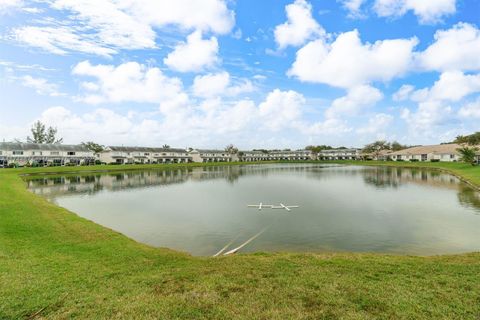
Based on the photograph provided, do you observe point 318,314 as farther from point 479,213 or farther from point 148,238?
point 479,213

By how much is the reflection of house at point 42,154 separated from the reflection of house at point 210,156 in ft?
180

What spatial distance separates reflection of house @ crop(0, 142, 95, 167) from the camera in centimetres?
8583

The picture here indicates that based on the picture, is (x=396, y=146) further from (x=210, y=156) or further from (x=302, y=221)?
(x=302, y=221)

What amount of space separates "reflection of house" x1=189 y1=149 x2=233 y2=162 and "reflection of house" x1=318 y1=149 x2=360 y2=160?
5648 cm

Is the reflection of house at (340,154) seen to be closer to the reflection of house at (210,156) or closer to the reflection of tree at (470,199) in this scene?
the reflection of house at (210,156)

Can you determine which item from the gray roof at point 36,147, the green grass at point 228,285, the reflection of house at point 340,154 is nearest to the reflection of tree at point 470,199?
the green grass at point 228,285

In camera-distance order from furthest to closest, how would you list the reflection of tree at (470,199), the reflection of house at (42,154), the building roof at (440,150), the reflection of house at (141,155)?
the reflection of house at (141,155)
the building roof at (440,150)
the reflection of house at (42,154)
the reflection of tree at (470,199)

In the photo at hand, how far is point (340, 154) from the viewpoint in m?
185

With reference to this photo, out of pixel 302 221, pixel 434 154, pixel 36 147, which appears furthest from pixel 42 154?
pixel 434 154

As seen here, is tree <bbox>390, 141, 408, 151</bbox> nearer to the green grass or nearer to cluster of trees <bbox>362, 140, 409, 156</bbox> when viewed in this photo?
cluster of trees <bbox>362, 140, 409, 156</bbox>

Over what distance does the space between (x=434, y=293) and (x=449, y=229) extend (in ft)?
41.5

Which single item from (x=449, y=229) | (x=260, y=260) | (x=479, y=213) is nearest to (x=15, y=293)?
(x=260, y=260)

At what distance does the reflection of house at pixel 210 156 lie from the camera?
15450 centimetres

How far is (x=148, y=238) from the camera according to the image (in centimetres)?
1608
